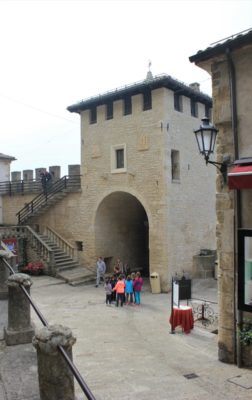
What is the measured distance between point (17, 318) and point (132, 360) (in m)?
3.29

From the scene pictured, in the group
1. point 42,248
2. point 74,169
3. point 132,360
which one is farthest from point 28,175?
point 132,360

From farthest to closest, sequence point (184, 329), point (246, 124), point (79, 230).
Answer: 1. point (79, 230)
2. point (184, 329)
3. point (246, 124)

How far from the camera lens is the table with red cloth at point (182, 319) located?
10477 mm

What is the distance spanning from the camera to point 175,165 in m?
18.7

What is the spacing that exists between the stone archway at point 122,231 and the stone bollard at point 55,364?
51.3 ft

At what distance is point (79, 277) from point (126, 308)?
17.6ft

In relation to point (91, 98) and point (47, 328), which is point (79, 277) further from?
point (47, 328)

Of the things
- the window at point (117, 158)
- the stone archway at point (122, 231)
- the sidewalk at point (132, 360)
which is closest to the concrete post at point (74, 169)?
the stone archway at point (122, 231)

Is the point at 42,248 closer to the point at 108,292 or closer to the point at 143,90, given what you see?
the point at 108,292

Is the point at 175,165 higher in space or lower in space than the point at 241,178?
higher

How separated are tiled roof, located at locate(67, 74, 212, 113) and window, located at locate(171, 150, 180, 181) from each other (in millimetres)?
3031

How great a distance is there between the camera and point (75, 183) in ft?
71.0

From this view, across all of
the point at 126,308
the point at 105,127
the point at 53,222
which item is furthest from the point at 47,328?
the point at 53,222

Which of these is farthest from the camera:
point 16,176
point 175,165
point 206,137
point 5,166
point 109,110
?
point 5,166
